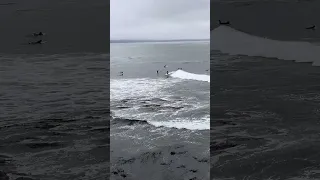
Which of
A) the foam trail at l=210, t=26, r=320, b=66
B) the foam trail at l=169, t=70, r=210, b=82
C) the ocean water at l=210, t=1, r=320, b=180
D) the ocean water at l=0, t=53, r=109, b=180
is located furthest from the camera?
the foam trail at l=169, t=70, r=210, b=82

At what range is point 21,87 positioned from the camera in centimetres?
294

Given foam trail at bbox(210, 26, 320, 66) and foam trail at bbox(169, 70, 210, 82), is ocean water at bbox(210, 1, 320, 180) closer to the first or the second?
foam trail at bbox(210, 26, 320, 66)

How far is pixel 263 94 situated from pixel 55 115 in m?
2.05

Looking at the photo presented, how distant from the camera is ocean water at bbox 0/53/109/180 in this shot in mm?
2783

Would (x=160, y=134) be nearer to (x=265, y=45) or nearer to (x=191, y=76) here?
(x=265, y=45)

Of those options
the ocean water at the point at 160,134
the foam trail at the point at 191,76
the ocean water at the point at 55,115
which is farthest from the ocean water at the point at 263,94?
the foam trail at the point at 191,76

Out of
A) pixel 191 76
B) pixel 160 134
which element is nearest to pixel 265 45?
pixel 160 134

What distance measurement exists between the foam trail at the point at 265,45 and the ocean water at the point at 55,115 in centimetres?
123

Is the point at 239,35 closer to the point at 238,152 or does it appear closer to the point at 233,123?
the point at 233,123

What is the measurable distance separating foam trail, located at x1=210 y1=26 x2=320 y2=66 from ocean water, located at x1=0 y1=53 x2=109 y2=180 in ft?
4.02

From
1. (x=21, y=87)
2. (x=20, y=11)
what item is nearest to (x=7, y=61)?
(x=21, y=87)

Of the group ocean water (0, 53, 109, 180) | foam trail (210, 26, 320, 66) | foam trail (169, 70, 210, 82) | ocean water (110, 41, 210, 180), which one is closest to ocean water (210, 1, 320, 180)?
foam trail (210, 26, 320, 66)

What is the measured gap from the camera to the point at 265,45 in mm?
3400

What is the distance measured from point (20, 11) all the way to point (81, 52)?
2.07ft
